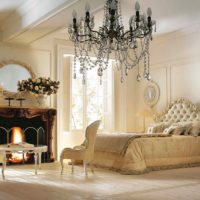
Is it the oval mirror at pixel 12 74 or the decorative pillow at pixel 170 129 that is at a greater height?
the oval mirror at pixel 12 74

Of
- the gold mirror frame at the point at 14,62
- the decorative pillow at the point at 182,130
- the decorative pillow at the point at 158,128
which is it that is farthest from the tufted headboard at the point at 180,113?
the gold mirror frame at the point at 14,62

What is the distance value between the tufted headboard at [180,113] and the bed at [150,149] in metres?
0.05

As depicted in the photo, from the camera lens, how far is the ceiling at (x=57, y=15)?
17.5 ft

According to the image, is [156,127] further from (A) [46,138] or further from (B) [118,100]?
(A) [46,138]

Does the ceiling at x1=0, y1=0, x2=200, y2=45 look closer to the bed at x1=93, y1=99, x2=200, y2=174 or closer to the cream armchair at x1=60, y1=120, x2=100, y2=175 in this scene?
the cream armchair at x1=60, y1=120, x2=100, y2=175

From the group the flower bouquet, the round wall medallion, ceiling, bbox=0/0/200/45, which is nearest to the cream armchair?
ceiling, bbox=0/0/200/45

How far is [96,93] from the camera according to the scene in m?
8.80

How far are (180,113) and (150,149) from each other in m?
1.97

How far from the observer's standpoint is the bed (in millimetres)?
5879

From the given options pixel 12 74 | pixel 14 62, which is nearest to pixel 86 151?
pixel 12 74

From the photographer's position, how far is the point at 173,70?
26.5 feet

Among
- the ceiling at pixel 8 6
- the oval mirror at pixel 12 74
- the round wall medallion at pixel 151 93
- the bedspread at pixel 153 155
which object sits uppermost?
the ceiling at pixel 8 6

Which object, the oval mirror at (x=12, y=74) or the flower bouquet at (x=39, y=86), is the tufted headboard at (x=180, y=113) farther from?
the oval mirror at (x=12, y=74)

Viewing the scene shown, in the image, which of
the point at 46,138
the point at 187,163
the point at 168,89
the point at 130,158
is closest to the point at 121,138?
the point at 130,158
